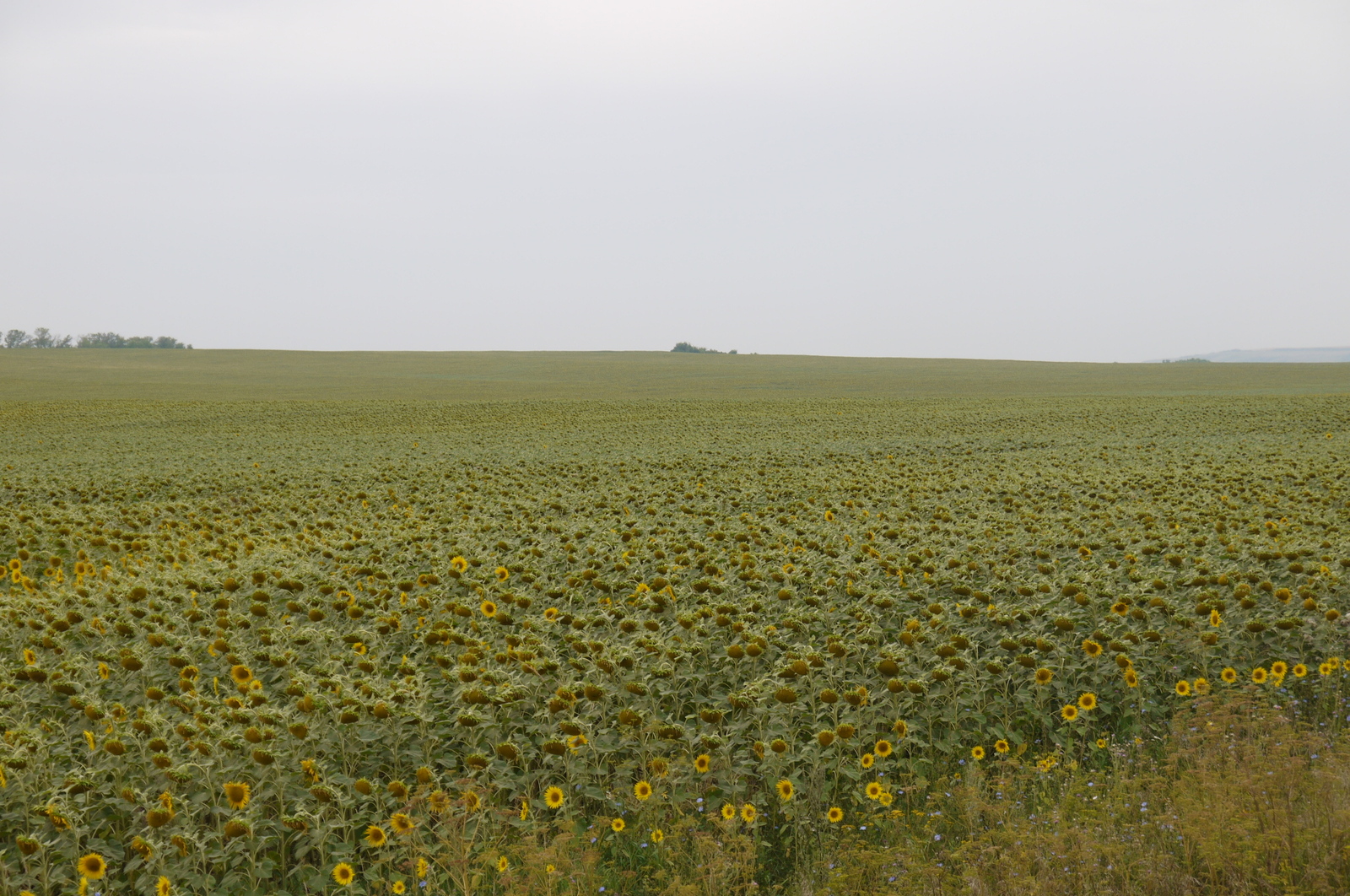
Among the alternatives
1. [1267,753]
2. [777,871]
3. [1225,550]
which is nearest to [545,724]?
[777,871]

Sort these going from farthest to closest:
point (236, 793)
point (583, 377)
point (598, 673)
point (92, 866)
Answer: point (583, 377) → point (598, 673) → point (236, 793) → point (92, 866)

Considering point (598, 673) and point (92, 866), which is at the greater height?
point (598, 673)

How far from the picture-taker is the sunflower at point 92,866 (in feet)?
11.7

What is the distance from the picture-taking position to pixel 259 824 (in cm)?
407

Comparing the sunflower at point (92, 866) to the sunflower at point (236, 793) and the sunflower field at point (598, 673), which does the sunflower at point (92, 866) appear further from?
the sunflower at point (236, 793)

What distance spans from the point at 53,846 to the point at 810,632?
4771 millimetres

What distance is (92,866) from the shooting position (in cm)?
359

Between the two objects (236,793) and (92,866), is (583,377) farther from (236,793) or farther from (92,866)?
(92,866)

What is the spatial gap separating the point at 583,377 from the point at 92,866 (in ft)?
226

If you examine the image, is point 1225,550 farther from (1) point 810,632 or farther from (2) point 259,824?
(2) point 259,824

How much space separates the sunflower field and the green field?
41.3 meters

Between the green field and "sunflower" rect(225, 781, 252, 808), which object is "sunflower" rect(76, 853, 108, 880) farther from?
the green field

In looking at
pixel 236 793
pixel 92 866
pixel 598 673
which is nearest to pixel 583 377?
pixel 598 673

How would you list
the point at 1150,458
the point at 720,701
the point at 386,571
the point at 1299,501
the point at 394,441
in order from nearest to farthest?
the point at 720,701 < the point at 386,571 < the point at 1299,501 < the point at 1150,458 < the point at 394,441
